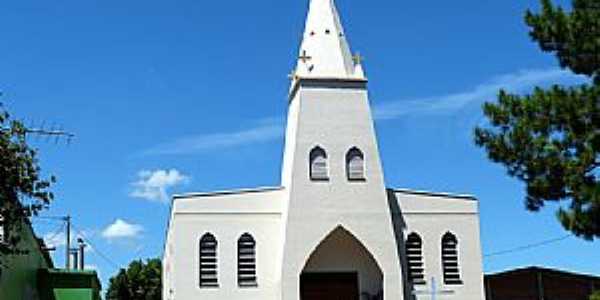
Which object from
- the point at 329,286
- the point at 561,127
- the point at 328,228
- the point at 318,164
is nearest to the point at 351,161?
the point at 318,164

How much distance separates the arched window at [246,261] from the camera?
1022 inches

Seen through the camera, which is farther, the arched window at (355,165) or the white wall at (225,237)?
the arched window at (355,165)

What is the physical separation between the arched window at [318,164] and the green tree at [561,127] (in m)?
9.60

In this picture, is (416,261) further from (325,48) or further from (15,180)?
(15,180)

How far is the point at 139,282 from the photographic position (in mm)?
52125

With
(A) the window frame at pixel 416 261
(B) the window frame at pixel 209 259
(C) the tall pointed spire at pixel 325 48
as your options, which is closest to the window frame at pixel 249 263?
(B) the window frame at pixel 209 259

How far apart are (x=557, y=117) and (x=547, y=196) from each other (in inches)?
61.4

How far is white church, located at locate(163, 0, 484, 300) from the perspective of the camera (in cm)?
2578

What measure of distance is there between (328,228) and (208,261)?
3669 mm

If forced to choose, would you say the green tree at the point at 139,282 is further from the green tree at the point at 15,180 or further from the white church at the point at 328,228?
the green tree at the point at 15,180

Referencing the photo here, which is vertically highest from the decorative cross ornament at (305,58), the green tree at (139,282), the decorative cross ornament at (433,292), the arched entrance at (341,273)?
the decorative cross ornament at (305,58)

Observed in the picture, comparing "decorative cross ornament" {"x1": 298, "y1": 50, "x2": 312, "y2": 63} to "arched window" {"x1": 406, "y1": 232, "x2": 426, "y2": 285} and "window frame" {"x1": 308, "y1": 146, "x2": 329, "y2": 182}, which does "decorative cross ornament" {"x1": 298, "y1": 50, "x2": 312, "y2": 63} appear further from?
"arched window" {"x1": 406, "y1": 232, "x2": 426, "y2": 285}

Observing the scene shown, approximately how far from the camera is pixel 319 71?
27.6m

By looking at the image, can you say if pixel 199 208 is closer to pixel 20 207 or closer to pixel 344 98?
pixel 344 98
